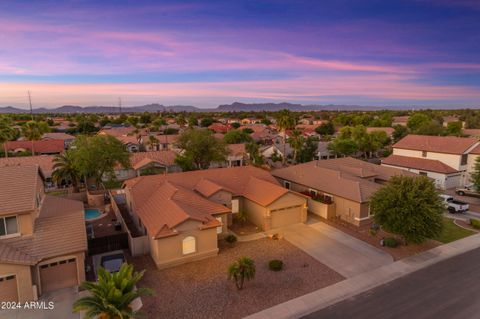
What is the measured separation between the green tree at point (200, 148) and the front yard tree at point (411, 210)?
29.2 meters

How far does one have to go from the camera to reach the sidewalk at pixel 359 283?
17.4m

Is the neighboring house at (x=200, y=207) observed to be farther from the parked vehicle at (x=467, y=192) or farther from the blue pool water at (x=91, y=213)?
the parked vehicle at (x=467, y=192)

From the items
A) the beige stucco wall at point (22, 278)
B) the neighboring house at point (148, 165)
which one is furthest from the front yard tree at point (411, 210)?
the neighboring house at point (148, 165)

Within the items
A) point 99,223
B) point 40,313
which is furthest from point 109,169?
point 40,313

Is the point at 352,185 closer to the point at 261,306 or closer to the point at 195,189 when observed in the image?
the point at 195,189

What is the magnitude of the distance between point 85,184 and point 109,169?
6963mm

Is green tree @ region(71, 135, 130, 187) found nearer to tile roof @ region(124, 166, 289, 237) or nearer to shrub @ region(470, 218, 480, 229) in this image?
tile roof @ region(124, 166, 289, 237)

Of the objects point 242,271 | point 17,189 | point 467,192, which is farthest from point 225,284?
point 467,192

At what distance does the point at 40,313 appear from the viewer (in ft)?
56.9

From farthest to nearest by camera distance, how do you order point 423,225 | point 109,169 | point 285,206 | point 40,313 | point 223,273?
point 109,169, point 285,206, point 423,225, point 223,273, point 40,313

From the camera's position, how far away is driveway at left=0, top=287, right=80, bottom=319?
17.0 m

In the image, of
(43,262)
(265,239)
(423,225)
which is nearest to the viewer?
(43,262)

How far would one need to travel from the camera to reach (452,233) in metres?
28.8

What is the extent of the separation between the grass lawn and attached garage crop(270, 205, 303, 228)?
40.9 feet
